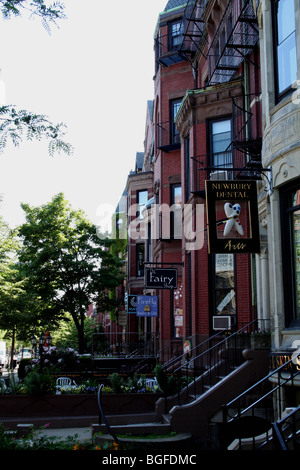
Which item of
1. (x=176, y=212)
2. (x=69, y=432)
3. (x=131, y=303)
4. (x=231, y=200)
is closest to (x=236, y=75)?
(x=176, y=212)

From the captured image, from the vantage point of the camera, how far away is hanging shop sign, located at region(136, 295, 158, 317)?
25.2 metres

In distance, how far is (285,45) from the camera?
11.4 meters

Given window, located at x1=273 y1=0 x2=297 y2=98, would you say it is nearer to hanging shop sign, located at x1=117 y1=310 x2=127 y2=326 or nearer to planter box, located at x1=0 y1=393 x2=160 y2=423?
planter box, located at x1=0 y1=393 x2=160 y2=423

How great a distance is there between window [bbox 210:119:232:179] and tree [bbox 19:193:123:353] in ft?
69.0

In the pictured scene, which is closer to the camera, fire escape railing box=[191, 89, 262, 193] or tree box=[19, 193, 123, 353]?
fire escape railing box=[191, 89, 262, 193]

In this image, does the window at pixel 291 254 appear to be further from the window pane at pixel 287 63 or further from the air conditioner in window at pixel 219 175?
the air conditioner in window at pixel 219 175

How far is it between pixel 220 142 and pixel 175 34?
1099 centimetres

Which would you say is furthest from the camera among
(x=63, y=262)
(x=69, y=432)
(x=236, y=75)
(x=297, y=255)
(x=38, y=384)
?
(x=63, y=262)

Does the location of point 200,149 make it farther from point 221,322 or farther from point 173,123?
point 173,123

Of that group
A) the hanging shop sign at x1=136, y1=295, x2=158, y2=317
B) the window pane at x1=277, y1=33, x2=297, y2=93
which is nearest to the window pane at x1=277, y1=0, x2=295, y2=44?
the window pane at x1=277, y1=33, x2=297, y2=93

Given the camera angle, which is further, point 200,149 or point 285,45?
point 200,149

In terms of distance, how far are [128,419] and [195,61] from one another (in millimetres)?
16669

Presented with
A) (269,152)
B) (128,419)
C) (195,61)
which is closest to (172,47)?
(195,61)

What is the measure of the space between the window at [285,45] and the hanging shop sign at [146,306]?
15.4 m
